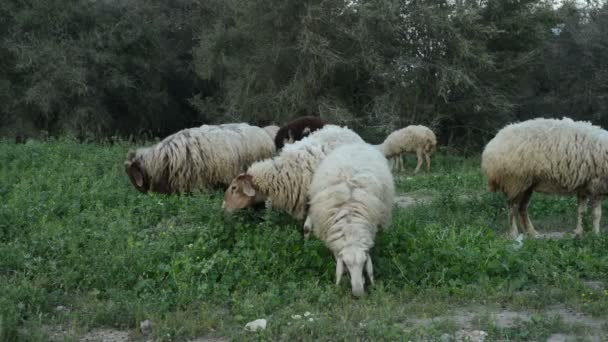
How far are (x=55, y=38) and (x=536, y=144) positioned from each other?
709 inches

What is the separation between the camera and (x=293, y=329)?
5031 millimetres

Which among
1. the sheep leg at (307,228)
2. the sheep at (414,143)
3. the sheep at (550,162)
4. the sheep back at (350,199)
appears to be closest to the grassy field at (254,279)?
the sheep leg at (307,228)

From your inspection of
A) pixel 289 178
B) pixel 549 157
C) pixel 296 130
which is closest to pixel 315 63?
pixel 296 130

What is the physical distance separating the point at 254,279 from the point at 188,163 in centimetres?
405

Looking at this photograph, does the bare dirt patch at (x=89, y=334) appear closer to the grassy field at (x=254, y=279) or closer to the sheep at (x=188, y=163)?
the grassy field at (x=254, y=279)

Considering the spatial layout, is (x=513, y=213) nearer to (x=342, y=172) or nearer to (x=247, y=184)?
(x=342, y=172)

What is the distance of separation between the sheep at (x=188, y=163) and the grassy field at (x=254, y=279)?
2.94 ft

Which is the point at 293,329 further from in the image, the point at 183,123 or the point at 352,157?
the point at 183,123

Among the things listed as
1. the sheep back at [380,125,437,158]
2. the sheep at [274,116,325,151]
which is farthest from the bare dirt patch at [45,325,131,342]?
the sheep back at [380,125,437,158]

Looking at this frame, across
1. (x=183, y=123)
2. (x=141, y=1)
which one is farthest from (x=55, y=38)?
(x=183, y=123)

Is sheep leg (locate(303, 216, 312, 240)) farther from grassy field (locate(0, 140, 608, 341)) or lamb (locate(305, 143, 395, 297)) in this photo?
grassy field (locate(0, 140, 608, 341))

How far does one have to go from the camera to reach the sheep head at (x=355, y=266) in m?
5.89

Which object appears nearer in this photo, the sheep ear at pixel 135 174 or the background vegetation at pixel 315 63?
the sheep ear at pixel 135 174

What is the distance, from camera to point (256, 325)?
5164mm
